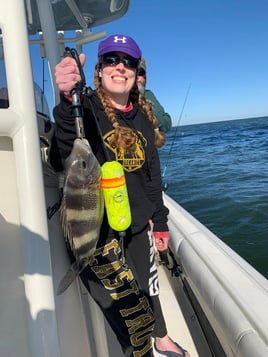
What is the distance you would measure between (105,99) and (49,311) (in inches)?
40.9

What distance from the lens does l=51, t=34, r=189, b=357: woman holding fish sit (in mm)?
1359

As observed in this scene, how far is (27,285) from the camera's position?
3.52ft

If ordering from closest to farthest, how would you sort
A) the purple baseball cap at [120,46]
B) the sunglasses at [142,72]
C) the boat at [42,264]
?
the boat at [42,264] < the purple baseball cap at [120,46] < the sunglasses at [142,72]

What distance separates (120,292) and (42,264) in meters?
0.64

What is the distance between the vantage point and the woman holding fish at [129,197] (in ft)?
4.46

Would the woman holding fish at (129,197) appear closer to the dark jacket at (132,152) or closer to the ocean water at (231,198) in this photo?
the dark jacket at (132,152)

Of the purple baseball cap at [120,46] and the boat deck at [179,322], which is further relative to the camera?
the boat deck at [179,322]

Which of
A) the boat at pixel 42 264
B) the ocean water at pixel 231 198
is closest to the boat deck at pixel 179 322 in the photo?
the boat at pixel 42 264

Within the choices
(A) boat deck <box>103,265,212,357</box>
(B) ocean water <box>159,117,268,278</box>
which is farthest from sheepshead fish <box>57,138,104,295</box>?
(B) ocean water <box>159,117,268,278</box>

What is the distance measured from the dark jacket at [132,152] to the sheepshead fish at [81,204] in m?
0.19

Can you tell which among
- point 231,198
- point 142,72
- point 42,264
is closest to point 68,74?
point 42,264

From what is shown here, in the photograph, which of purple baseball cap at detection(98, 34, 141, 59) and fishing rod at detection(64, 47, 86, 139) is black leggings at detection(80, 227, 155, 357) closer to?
fishing rod at detection(64, 47, 86, 139)

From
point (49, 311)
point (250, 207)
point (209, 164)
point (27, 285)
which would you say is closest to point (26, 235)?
point (27, 285)

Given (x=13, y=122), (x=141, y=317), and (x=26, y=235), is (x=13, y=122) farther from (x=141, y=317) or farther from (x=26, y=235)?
(x=141, y=317)
